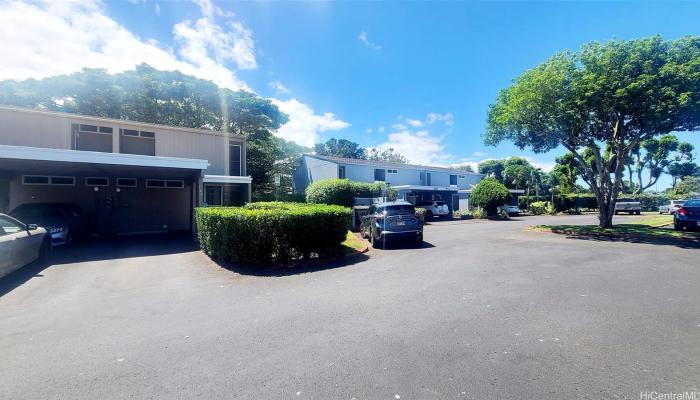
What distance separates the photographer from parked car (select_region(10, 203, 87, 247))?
10.3 meters

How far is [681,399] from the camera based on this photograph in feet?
8.18

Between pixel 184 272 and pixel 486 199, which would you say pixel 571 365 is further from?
pixel 486 199

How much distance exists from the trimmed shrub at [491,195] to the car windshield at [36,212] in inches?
1065

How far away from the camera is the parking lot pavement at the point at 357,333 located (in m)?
2.74

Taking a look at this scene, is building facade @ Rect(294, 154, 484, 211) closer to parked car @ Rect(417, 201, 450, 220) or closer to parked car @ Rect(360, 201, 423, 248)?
parked car @ Rect(417, 201, 450, 220)

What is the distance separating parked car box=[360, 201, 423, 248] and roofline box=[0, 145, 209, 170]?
774cm

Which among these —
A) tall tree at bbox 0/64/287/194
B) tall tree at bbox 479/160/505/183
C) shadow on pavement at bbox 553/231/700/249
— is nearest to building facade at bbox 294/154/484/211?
tall tree at bbox 0/64/287/194

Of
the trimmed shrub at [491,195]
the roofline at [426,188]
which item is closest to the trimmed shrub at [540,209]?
the roofline at [426,188]

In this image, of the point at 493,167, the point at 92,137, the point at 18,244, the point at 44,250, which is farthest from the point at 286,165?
the point at 493,167

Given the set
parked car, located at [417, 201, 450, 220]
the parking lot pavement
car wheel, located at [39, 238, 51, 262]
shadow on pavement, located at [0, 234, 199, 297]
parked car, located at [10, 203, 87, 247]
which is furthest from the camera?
parked car, located at [417, 201, 450, 220]

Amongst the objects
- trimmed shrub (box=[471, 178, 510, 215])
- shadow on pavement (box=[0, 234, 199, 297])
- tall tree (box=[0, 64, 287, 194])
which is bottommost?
shadow on pavement (box=[0, 234, 199, 297])

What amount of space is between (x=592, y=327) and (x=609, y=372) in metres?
1.24

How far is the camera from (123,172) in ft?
44.7

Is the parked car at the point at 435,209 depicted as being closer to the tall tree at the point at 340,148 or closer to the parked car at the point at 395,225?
the parked car at the point at 395,225
